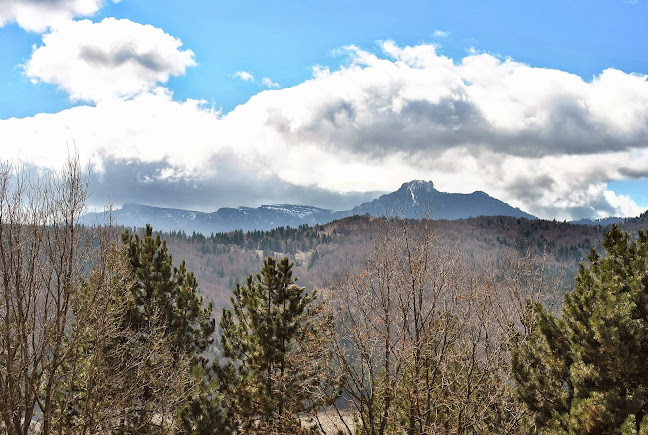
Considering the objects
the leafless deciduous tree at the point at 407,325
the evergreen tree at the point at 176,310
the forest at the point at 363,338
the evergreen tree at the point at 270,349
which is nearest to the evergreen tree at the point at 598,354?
the forest at the point at 363,338

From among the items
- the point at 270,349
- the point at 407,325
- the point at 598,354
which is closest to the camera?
the point at 598,354

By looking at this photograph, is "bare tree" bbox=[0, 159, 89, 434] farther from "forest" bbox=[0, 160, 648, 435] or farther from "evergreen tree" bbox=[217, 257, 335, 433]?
"evergreen tree" bbox=[217, 257, 335, 433]

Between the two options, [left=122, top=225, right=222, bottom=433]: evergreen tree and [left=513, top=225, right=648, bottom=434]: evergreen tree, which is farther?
[left=122, top=225, right=222, bottom=433]: evergreen tree

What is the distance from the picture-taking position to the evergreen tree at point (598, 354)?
1091 cm

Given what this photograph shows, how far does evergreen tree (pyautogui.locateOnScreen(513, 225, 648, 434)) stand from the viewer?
35.8 ft

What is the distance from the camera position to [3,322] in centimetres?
1241

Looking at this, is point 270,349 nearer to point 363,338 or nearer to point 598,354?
point 363,338

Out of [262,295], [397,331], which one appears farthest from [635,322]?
[262,295]

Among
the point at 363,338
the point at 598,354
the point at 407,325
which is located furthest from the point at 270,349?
the point at 598,354

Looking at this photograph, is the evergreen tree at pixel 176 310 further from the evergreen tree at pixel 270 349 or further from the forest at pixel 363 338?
the evergreen tree at pixel 270 349

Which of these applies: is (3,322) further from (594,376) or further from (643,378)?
(643,378)

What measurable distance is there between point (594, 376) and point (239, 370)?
52.9 feet

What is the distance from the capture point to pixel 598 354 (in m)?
11.7

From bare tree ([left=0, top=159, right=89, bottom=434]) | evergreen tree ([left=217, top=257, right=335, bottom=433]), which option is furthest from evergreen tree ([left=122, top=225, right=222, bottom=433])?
bare tree ([left=0, top=159, right=89, bottom=434])
